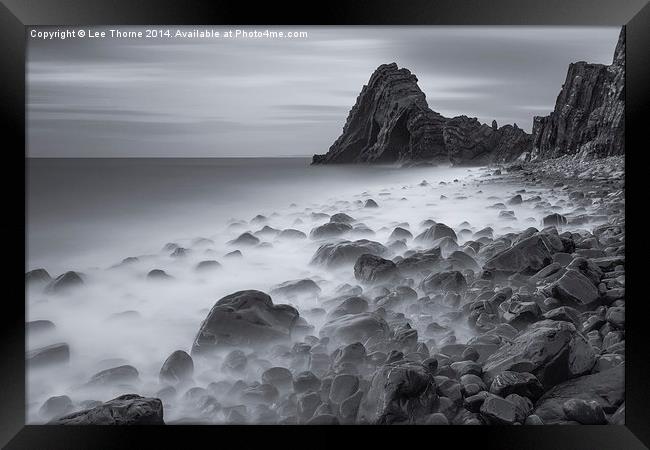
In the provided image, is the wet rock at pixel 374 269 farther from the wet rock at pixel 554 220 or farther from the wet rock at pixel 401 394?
the wet rock at pixel 554 220

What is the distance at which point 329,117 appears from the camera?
3.06 metres

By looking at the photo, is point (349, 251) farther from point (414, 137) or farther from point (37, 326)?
point (37, 326)

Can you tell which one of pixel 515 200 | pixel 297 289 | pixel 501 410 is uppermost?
Result: pixel 515 200

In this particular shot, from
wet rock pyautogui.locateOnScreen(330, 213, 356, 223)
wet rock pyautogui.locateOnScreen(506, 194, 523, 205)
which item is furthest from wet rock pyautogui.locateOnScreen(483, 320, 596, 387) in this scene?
wet rock pyautogui.locateOnScreen(330, 213, 356, 223)

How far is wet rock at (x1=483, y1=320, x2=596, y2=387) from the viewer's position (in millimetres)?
2754

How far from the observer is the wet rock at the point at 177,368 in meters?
2.86

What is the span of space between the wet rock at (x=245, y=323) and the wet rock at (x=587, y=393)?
141 cm

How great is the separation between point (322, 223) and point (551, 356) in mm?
1422

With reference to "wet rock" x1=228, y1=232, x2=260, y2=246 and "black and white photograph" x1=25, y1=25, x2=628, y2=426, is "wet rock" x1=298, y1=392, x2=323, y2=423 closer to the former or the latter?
"black and white photograph" x1=25, y1=25, x2=628, y2=426

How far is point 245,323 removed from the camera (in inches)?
114

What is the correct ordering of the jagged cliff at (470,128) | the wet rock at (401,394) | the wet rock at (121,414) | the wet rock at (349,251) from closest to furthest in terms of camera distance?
the wet rock at (401,394) < the wet rock at (121,414) < the jagged cliff at (470,128) < the wet rock at (349,251)

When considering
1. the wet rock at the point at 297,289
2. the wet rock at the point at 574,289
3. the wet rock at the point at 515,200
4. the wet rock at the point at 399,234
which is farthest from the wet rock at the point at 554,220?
the wet rock at the point at 297,289

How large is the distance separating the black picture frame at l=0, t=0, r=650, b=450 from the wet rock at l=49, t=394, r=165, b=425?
0.04 metres

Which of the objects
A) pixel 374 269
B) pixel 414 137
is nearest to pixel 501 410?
pixel 374 269
